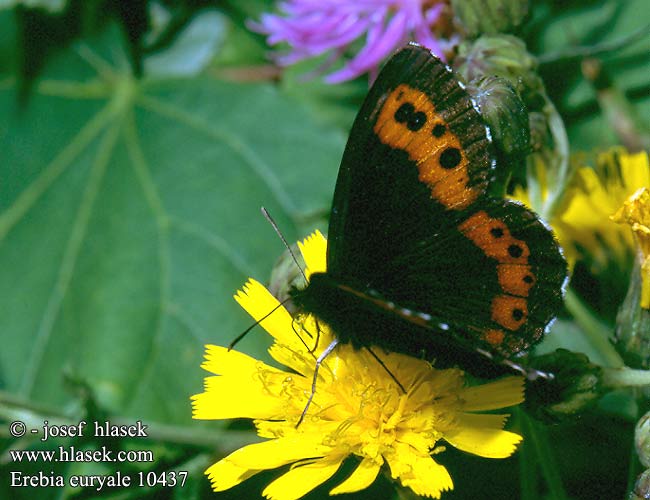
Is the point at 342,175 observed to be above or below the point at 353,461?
above

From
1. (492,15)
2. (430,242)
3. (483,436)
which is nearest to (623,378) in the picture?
(483,436)

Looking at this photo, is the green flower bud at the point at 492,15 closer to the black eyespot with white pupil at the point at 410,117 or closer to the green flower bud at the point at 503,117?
the green flower bud at the point at 503,117

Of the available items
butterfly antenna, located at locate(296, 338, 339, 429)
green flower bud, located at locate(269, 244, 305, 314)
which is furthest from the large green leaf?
butterfly antenna, located at locate(296, 338, 339, 429)

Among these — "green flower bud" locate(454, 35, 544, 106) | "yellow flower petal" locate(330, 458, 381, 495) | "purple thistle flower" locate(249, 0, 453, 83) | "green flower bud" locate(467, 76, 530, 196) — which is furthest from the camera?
"purple thistle flower" locate(249, 0, 453, 83)

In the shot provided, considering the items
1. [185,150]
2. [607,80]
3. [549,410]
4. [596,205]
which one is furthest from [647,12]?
[549,410]

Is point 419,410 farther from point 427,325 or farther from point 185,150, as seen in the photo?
point 185,150

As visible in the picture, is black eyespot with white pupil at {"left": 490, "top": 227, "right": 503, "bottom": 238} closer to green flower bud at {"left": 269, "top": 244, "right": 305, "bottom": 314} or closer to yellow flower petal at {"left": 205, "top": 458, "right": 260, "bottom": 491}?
green flower bud at {"left": 269, "top": 244, "right": 305, "bottom": 314}
